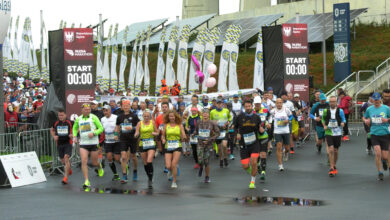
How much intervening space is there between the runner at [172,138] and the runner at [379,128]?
3985mm

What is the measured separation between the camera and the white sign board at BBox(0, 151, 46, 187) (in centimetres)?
1623

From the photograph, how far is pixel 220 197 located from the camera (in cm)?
1314

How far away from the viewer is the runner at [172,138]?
1519 cm

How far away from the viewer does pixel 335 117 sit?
16500mm

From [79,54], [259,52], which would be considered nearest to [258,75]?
[259,52]

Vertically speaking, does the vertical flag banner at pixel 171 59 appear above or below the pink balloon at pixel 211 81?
above

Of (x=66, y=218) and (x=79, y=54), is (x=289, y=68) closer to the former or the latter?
(x=79, y=54)

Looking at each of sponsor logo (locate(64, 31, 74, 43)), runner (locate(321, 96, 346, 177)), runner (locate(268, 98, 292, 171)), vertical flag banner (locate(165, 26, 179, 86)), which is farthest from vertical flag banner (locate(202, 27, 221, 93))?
runner (locate(321, 96, 346, 177))

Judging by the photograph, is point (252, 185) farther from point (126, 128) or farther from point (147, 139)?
point (126, 128)

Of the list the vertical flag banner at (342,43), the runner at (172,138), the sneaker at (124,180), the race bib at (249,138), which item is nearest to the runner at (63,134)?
the sneaker at (124,180)

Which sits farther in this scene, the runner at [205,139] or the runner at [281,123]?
the runner at [281,123]

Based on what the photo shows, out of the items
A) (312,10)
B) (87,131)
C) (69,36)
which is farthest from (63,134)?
(312,10)

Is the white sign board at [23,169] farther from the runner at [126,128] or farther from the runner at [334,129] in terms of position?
the runner at [334,129]

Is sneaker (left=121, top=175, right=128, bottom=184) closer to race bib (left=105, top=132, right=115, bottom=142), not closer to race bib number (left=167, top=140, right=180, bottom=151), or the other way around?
race bib (left=105, top=132, right=115, bottom=142)
